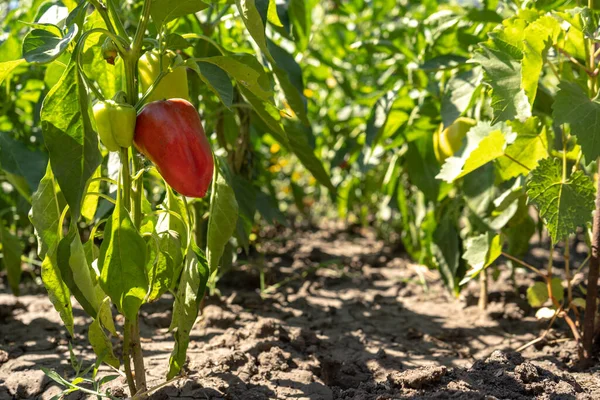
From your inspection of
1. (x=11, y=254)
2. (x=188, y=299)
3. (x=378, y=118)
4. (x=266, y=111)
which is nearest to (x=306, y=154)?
(x=266, y=111)

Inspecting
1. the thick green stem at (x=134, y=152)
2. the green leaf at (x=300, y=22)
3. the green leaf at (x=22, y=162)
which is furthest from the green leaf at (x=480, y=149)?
the green leaf at (x=22, y=162)

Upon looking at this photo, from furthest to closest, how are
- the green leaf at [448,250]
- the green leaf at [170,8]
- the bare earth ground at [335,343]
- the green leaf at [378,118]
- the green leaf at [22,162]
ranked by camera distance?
the green leaf at [378,118] → the green leaf at [448,250] → the green leaf at [22,162] → the bare earth ground at [335,343] → the green leaf at [170,8]

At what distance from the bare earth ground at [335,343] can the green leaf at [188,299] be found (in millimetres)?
245

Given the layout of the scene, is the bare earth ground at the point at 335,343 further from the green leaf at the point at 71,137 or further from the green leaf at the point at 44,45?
the green leaf at the point at 44,45

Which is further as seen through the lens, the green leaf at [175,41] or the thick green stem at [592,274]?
the thick green stem at [592,274]

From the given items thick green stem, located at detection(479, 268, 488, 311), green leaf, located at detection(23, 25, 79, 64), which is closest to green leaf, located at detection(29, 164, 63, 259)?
green leaf, located at detection(23, 25, 79, 64)

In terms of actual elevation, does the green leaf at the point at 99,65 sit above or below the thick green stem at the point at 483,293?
above

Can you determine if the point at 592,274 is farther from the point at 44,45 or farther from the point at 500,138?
the point at 44,45

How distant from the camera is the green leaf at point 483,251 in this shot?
180 centimetres

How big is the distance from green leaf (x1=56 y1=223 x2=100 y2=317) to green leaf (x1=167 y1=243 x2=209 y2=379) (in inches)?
6.9

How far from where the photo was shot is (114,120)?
1.23 meters

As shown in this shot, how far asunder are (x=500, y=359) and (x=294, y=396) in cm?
51

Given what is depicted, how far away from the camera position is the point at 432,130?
95.7 inches

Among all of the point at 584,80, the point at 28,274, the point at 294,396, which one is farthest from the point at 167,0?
the point at 28,274
